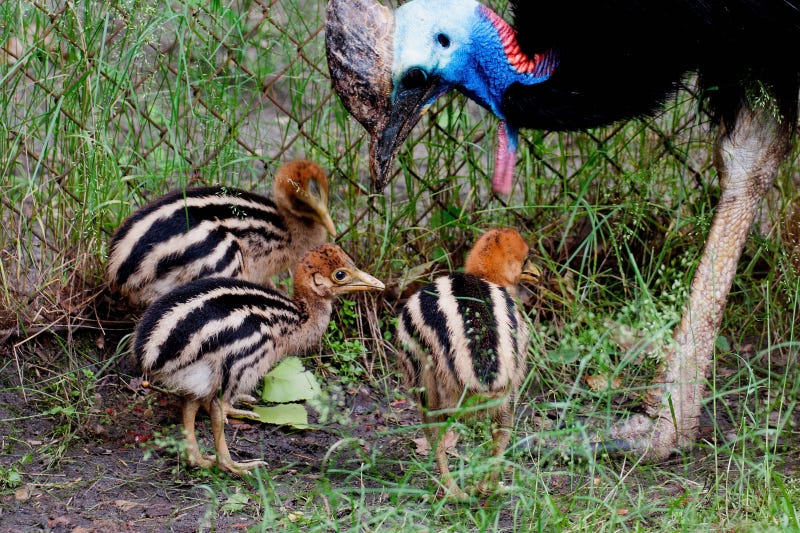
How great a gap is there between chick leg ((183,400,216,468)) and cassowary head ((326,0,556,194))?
0.95m

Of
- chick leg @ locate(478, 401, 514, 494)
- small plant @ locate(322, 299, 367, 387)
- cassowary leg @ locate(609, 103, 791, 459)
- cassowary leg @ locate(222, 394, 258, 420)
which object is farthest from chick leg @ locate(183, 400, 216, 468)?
→ cassowary leg @ locate(609, 103, 791, 459)

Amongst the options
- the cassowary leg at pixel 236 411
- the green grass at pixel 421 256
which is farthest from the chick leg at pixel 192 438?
the cassowary leg at pixel 236 411

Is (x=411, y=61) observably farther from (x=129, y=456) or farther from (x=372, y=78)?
(x=129, y=456)

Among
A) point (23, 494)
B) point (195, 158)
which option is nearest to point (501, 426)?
point (23, 494)

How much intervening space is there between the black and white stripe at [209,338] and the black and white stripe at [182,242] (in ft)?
0.92

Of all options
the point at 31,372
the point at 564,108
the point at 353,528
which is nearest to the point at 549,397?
the point at 564,108

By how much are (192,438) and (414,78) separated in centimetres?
137

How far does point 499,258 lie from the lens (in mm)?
3570

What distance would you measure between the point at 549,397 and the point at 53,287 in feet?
5.97

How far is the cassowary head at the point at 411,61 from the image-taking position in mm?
3521

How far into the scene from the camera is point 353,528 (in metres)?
2.63

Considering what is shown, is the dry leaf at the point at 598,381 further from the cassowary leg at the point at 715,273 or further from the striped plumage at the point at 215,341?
the striped plumage at the point at 215,341

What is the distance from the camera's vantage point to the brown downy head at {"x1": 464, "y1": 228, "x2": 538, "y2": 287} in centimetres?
356

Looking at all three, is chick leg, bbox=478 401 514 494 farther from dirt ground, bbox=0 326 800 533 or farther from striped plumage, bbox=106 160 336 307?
striped plumage, bbox=106 160 336 307
